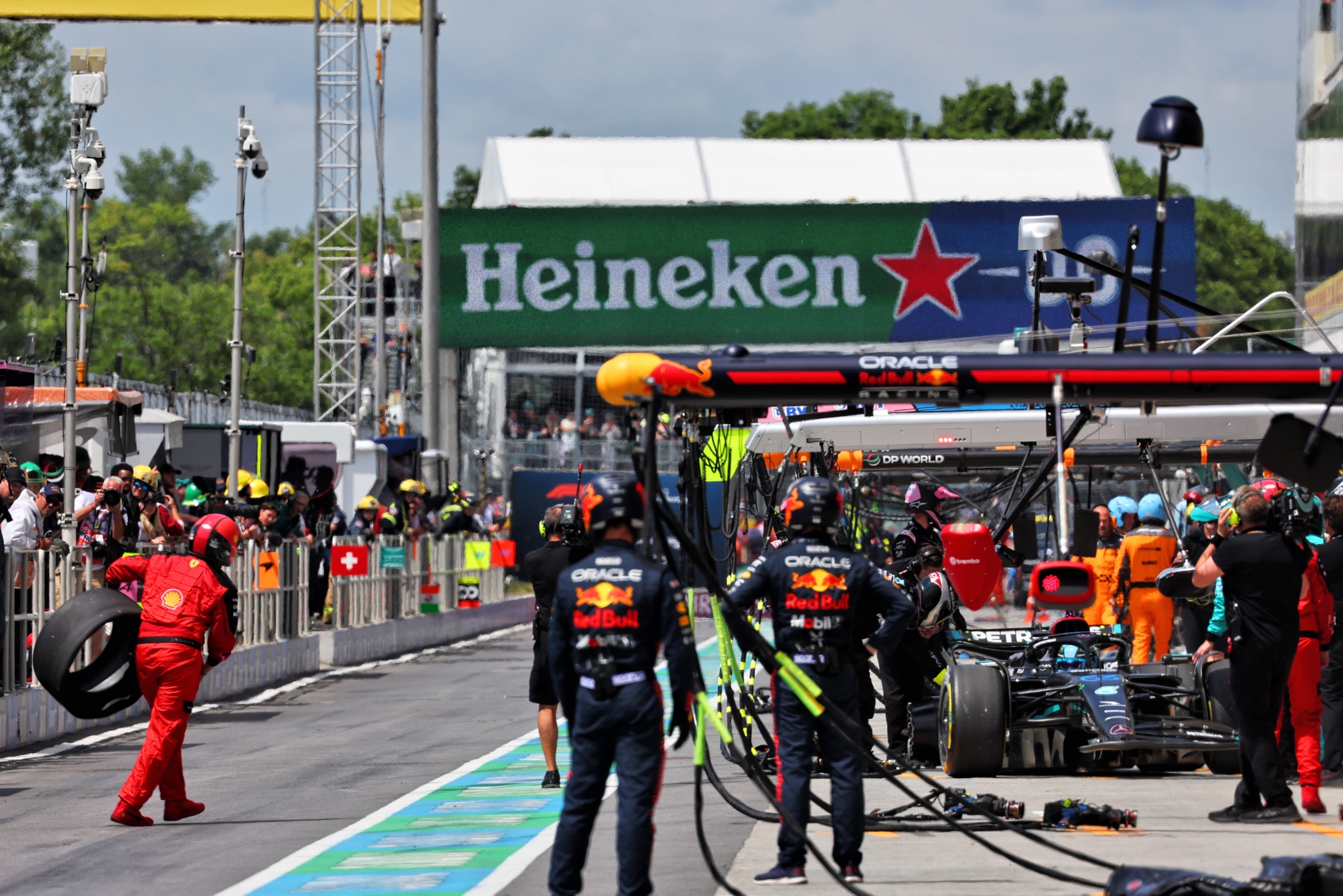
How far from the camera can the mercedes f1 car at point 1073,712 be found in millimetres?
12422

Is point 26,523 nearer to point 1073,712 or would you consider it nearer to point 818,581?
point 1073,712

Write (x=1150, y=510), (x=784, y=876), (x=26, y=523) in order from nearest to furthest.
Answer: (x=784, y=876) → (x=26, y=523) → (x=1150, y=510)

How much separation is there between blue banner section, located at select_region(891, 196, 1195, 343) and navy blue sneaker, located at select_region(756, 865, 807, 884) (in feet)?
69.3

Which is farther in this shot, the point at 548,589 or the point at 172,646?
the point at 548,589

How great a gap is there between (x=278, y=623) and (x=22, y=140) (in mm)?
39127

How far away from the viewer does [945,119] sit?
82.2m

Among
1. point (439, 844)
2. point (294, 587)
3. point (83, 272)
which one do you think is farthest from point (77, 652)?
point (294, 587)

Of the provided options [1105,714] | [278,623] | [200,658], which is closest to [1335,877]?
[1105,714]

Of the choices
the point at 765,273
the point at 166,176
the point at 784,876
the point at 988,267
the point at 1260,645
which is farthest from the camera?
the point at 166,176

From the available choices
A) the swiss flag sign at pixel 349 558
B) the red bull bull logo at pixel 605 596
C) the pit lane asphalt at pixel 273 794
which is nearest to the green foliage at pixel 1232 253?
the swiss flag sign at pixel 349 558

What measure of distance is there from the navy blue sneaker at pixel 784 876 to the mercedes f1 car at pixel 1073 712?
12.5 feet

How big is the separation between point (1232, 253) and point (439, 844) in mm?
75723

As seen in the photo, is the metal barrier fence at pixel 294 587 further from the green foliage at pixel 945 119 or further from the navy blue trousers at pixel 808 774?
the green foliage at pixel 945 119

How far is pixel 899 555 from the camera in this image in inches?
567
